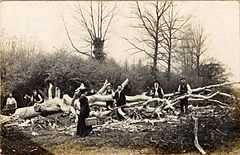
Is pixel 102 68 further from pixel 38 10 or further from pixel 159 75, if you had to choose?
pixel 38 10

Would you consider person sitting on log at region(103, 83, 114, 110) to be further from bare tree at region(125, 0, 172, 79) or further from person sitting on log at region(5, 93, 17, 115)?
person sitting on log at region(5, 93, 17, 115)

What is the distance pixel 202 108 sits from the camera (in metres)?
2.34

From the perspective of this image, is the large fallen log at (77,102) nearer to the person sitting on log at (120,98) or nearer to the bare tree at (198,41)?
the person sitting on log at (120,98)

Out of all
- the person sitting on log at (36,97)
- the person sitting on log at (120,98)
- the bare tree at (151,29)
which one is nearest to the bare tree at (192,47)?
the bare tree at (151,29)

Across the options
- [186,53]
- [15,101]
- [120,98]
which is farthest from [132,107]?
[15,101]

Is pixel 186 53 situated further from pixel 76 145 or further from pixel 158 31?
pixel 76 145

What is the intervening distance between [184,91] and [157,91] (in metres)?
0.14

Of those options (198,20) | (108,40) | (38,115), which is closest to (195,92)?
(198,20)

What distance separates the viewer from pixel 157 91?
2.33 metres

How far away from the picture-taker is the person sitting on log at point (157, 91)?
7.62 feet

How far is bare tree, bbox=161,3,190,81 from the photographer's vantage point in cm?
234

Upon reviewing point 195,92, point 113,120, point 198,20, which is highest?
point 198,20

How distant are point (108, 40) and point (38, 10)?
1.30ft

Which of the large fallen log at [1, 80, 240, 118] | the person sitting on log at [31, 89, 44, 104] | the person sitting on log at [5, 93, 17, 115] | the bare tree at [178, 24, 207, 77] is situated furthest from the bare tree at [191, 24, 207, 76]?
the person sitting on log at [5, 93, 17, 115]
